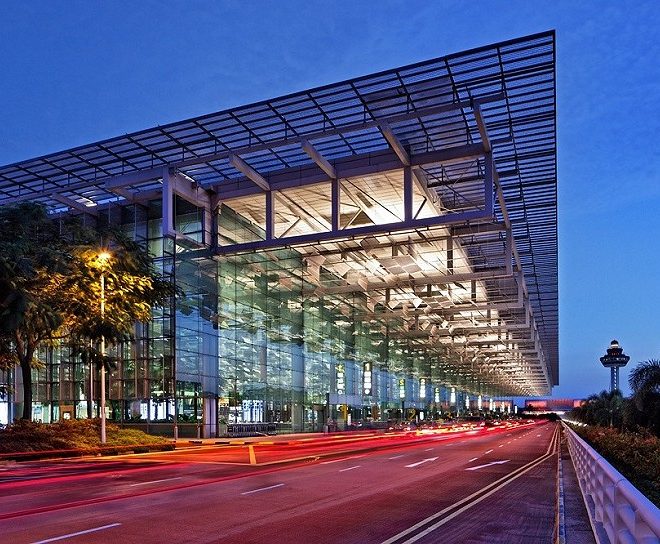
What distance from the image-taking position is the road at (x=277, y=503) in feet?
35.9

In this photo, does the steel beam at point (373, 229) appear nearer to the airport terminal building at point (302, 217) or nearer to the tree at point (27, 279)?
the airport terminal building at point (302, 217)

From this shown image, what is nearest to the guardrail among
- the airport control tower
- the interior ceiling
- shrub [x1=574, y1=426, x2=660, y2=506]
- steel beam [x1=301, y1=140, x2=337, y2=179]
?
shrub [x1=574, y1=426, x2=660, y2=506]

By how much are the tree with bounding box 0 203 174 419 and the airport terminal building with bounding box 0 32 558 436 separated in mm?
7815

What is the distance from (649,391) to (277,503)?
2574 centimetres

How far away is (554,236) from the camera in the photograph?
186 feet

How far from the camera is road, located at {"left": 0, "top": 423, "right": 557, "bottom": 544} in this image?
11.0 meters

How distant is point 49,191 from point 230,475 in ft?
108

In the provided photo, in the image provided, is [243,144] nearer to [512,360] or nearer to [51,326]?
[51,326]

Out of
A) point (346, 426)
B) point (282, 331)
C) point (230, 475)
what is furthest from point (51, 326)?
point (346, 426)

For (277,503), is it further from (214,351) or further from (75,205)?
(75,205)

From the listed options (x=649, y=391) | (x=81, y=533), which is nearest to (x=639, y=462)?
(x=81, y=533)

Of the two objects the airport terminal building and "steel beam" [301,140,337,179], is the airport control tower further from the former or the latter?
"steel beam" [301,140,337,179]

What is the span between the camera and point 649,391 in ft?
114

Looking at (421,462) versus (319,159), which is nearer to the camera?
(421,462)
